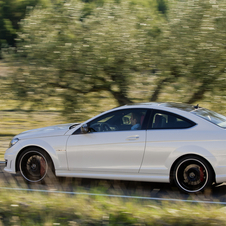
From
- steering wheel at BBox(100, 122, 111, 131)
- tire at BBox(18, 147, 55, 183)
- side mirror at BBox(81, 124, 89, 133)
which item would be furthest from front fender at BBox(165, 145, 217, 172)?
tire at BBox(18, 147, 55, 183)

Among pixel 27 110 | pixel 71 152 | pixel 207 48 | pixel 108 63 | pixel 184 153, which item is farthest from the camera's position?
pixel 27 110

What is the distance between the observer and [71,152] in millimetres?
5789

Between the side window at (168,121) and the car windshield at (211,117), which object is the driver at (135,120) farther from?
the car windshield at (211,117)

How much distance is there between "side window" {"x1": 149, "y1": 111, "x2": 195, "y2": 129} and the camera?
5488 millimetres

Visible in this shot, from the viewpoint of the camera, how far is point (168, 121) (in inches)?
220

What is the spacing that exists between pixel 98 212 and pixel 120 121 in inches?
73.7

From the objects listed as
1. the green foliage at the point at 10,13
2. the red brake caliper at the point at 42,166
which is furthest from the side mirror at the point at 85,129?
the green foliage at the point at 10,13

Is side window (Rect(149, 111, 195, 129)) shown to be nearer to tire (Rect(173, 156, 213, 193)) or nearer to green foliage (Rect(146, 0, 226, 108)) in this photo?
tire (Rect(173, 156, 213, 193))

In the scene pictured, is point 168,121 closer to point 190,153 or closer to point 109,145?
point 190,153

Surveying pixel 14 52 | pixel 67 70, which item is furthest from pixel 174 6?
pixel 14 52

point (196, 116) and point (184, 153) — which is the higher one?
point (196, 116)

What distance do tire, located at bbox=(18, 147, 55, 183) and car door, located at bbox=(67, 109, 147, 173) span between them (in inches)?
16.8

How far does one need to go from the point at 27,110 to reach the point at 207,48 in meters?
5.65

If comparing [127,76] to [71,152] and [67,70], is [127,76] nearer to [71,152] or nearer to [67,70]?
[67,70]
